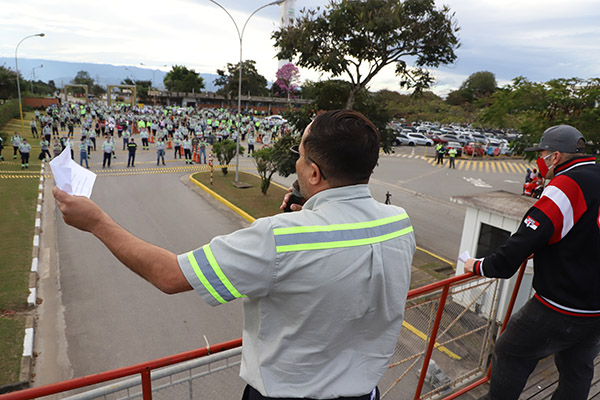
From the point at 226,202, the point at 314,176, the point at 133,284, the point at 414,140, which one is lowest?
the point at 133,284

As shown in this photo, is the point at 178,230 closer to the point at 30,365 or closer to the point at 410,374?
the point at 30,365

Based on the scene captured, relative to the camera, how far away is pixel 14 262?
8086 mm

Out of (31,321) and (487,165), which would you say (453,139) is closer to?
(487,165)

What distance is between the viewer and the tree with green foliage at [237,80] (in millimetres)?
68269

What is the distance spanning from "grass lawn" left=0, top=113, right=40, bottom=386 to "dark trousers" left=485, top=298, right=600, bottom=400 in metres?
5.64

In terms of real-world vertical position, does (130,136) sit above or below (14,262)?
above

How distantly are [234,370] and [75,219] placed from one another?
5.14ft

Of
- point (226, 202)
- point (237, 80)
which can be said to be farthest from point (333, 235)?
point (237, 80)

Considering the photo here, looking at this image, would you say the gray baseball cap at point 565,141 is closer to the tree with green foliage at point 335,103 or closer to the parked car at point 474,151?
the tree with green foliage at point 335,103

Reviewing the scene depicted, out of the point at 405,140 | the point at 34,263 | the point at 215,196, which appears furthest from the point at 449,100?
the point at 34,263

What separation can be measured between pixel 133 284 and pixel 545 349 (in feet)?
23.9

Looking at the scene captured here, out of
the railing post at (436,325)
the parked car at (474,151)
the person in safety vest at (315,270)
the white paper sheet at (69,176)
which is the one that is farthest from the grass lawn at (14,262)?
the parked car at (474,151)

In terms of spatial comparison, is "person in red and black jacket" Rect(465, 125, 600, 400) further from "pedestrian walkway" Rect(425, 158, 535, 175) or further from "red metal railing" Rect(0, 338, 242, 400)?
"pedestrian walkway" Rect(425, 158, 535, 175)

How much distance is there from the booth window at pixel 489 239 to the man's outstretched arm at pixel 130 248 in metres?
6.99
